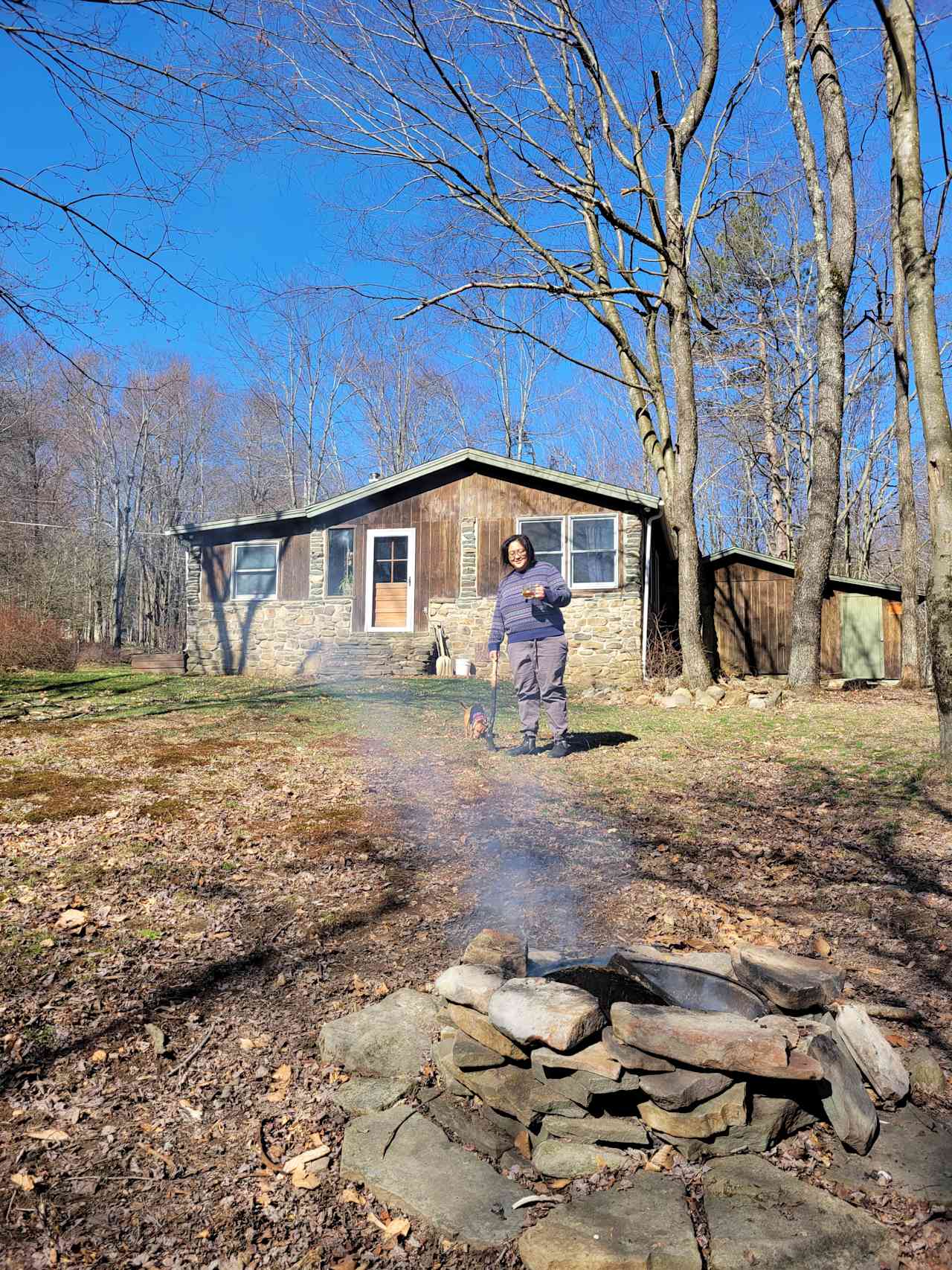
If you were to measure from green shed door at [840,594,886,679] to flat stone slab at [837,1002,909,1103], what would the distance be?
16772 mm

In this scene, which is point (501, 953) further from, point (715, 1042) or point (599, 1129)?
point (715, 1042)

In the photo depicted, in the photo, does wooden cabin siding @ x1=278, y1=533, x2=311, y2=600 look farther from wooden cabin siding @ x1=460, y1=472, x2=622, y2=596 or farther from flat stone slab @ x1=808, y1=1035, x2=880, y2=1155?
flat stone slab @ x1=808, y1=1035, x2=880, y2=1155

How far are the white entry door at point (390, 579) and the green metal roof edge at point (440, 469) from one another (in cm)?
95

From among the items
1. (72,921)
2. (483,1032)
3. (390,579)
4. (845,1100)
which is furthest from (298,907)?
(390,579)

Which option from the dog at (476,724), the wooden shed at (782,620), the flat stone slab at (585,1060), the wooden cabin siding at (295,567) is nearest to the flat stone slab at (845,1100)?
the flat stone slab at (585,1060)

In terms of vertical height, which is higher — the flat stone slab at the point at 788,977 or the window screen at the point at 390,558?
the window screen at the point at 390,558

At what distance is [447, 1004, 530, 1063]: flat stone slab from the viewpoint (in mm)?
2383

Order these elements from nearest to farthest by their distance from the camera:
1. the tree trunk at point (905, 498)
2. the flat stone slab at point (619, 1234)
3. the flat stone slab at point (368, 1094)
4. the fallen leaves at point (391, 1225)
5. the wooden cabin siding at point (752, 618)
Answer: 1. the flat stone slab at point (619, 1234)
2. the fallen leaves at point (391, 1225)
3. the flat stone slab at point (368, 1094)
4. the tree trunk at point (905, 498)
5. the wooden cabin siding at point (752, 618)

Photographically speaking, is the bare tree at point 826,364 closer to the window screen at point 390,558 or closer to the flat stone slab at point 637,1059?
the window screen at point 390,558

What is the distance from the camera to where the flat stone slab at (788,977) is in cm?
251

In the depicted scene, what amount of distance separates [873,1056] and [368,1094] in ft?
5.15

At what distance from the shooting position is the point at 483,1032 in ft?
8.11

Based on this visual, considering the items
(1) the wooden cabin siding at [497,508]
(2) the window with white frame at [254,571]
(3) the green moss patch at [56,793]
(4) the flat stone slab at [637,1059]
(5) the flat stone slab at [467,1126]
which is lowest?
(5) the flat stone slab at [467,1126]

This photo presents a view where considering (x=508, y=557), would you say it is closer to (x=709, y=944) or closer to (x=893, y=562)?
(x=709, y=944)
